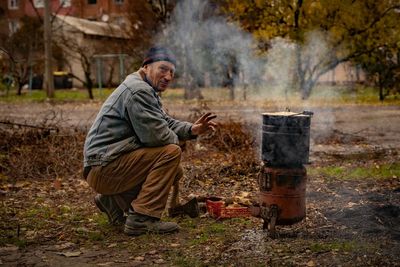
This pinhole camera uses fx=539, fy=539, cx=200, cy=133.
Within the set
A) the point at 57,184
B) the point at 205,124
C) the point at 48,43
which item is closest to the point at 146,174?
the point at 205,124

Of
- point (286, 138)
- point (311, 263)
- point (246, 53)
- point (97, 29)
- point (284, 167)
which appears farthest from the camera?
point (97, 29)

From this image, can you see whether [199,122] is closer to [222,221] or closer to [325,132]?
[222,221]

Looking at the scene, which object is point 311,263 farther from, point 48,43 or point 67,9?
point 67,9

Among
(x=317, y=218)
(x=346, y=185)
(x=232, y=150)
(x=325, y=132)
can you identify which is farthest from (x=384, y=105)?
(x=317, y=218)

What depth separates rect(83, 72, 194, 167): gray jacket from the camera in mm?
4910

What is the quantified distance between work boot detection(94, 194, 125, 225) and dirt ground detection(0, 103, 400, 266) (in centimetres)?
11

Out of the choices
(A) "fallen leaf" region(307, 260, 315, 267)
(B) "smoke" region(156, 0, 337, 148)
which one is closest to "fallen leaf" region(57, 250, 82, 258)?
(A) "fallen leaf" region(307, 260, 315, 267)

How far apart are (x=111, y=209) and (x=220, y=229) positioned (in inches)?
44.4

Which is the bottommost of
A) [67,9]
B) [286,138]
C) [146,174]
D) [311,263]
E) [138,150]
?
[311,263]

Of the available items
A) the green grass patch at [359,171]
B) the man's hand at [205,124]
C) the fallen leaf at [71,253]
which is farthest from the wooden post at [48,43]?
the fallen leaf at [71,253]

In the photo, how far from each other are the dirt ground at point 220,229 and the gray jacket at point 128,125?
2.72 ft

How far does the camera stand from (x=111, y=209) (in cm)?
544

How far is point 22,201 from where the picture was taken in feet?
22.1

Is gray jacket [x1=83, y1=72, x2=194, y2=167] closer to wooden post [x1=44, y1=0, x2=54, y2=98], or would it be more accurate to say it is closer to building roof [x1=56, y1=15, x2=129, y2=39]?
wooden post [x1=44, y1=0, x2=54, y2=98]
